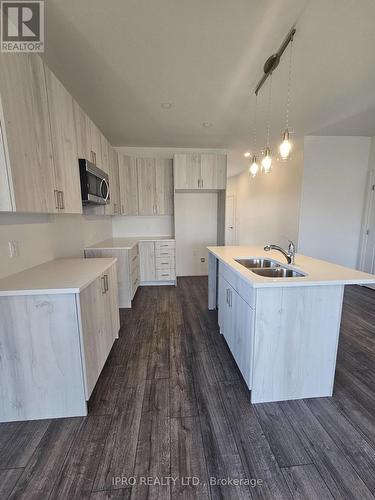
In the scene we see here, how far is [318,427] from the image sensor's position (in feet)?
4.75

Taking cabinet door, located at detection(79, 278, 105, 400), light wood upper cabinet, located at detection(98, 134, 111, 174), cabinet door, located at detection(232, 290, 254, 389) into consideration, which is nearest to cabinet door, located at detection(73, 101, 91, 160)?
light wood upper cabinet, located at detection(98, 134, 111, 174)

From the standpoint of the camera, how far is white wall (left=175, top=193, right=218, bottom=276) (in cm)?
470

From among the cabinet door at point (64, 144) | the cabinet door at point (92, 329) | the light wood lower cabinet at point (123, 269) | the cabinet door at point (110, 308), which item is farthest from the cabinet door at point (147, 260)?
the cabinet door at point (92, 329)

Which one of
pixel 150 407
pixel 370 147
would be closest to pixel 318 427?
pixel 150 407

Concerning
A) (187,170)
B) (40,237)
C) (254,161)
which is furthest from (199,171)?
(40,237)

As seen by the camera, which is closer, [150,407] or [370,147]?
[150,407]

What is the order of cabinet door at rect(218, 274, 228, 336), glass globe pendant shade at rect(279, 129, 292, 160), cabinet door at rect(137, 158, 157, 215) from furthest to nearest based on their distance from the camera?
cabinet door at rect(137, 158, 157, 215) → cabinet door at rect(218, 274, 228, 336) → glass globe pendant shade at rect(279, 129, 292, 160)

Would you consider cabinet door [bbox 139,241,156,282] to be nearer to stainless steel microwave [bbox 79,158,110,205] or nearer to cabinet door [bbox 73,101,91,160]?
stainless steel microwave [bbox 79,158,110,205]

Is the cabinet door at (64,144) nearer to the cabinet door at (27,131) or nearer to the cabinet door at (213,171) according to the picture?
the cabinet door at (27,131)

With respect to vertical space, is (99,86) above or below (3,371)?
above

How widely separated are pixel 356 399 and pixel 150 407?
158cm

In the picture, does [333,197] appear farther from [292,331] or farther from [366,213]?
[292,331]

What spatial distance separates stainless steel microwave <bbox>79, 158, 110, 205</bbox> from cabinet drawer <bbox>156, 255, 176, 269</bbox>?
5.58 feet

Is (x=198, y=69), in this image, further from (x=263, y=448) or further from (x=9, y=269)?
(x=263, y=448)
